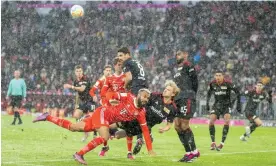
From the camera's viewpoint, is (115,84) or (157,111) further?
(115,84)

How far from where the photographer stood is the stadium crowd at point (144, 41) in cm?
3659

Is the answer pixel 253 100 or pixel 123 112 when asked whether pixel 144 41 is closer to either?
pixel 253 100

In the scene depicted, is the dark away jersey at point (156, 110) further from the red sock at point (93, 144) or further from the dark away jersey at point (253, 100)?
the dark away jersey at point (253, 100)

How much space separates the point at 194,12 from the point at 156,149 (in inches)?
1046

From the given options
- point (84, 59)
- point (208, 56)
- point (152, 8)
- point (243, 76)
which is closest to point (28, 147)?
point (243, 76)

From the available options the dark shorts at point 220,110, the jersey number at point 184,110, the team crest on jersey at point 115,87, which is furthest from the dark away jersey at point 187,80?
the dark shorts at point 220,110

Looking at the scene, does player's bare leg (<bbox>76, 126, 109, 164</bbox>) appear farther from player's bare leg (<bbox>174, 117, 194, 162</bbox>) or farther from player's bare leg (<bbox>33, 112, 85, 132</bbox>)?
player's bare leg (<bbox>174, 117, 194, 162</bbox>)

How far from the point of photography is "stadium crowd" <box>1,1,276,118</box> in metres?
36.6

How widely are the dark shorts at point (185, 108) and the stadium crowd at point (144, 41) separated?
19288 mm

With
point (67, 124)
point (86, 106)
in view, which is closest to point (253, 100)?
point (86, 106)

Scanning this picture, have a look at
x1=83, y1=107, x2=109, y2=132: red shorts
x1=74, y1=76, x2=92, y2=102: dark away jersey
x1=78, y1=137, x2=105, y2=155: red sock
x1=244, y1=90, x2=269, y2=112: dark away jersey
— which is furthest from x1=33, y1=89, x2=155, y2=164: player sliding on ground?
x1=244, y1=90, x2=269, y2=112: dark away jersey

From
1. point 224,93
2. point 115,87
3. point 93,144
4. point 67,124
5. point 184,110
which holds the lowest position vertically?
point 93,144

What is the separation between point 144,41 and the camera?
42219 millimetres

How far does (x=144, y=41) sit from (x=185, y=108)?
94.2 feet
